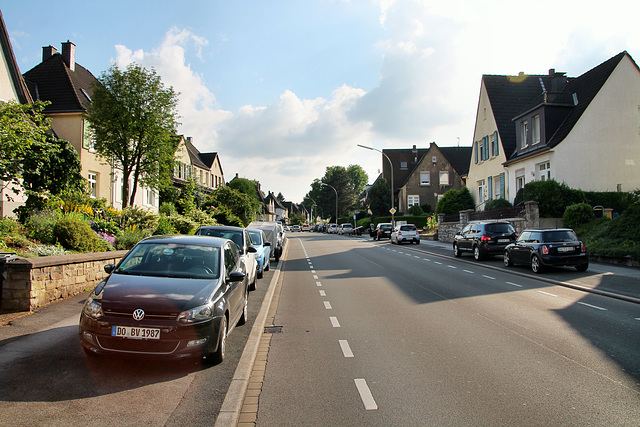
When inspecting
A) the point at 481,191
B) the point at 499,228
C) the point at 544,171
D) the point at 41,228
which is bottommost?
the point at 499,228

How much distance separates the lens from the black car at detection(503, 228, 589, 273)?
14.2 metres

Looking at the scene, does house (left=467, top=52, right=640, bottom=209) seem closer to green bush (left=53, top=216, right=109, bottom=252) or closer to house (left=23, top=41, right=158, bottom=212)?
house (left=23, top=41, right=158, bottom=212)

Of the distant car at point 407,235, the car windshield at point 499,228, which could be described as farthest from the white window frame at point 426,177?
the car windshield at point 499,228

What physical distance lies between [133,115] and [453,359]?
17.0 metres

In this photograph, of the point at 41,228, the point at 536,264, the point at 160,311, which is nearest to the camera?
the point at 160,311

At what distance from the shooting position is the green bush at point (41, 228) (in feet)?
38.0

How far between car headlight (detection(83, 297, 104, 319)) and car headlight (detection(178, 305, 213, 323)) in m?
0.90

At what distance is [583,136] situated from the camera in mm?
26562

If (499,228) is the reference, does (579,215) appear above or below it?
above

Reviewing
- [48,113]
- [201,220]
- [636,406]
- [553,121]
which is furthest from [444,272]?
[48,113]

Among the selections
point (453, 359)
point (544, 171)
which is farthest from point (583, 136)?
point (453, 359)

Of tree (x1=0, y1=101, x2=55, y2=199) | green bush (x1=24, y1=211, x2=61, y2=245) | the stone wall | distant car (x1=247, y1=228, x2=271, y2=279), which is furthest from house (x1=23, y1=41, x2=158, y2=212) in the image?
the stone wall

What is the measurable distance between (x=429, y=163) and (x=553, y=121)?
31230 mm

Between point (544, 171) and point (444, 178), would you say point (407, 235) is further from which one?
point (444, 178)
